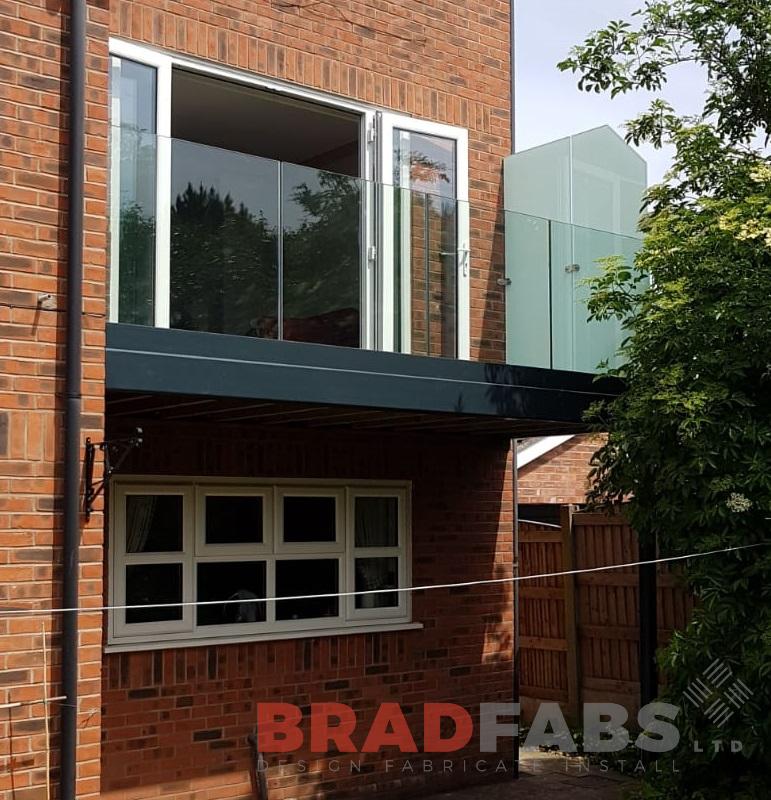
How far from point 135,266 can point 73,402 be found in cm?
117

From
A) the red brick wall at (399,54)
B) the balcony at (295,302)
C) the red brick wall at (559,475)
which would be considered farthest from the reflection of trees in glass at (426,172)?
the red brick wall at (559,475)

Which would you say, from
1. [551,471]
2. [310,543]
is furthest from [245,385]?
[551,471]

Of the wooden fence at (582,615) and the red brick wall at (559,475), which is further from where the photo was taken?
the red brick wall at (559,475)

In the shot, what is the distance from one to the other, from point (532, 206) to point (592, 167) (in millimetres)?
624

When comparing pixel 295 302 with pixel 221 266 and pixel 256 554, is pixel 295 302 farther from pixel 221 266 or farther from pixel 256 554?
pixel 256 554

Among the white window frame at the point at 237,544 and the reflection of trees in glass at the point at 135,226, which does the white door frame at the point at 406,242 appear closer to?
the white window frame at the point at 237,544

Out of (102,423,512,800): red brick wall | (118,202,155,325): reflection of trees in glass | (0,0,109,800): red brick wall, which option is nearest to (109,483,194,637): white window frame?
(102,423,512,800): red brick wall

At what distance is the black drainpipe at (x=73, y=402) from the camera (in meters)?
5.85

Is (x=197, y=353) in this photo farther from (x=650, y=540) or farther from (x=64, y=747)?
(x=650, y=540)

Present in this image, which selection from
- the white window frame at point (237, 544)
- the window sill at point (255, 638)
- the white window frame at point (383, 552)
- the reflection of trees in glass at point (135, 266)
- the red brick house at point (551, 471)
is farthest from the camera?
the red brick house at point (551, 471)

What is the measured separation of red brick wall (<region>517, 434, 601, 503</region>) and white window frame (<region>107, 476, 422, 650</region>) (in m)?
3.64

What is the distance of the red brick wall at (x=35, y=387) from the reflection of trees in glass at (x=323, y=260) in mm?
1669

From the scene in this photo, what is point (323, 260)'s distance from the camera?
7867mm

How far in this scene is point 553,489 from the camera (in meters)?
13.4
